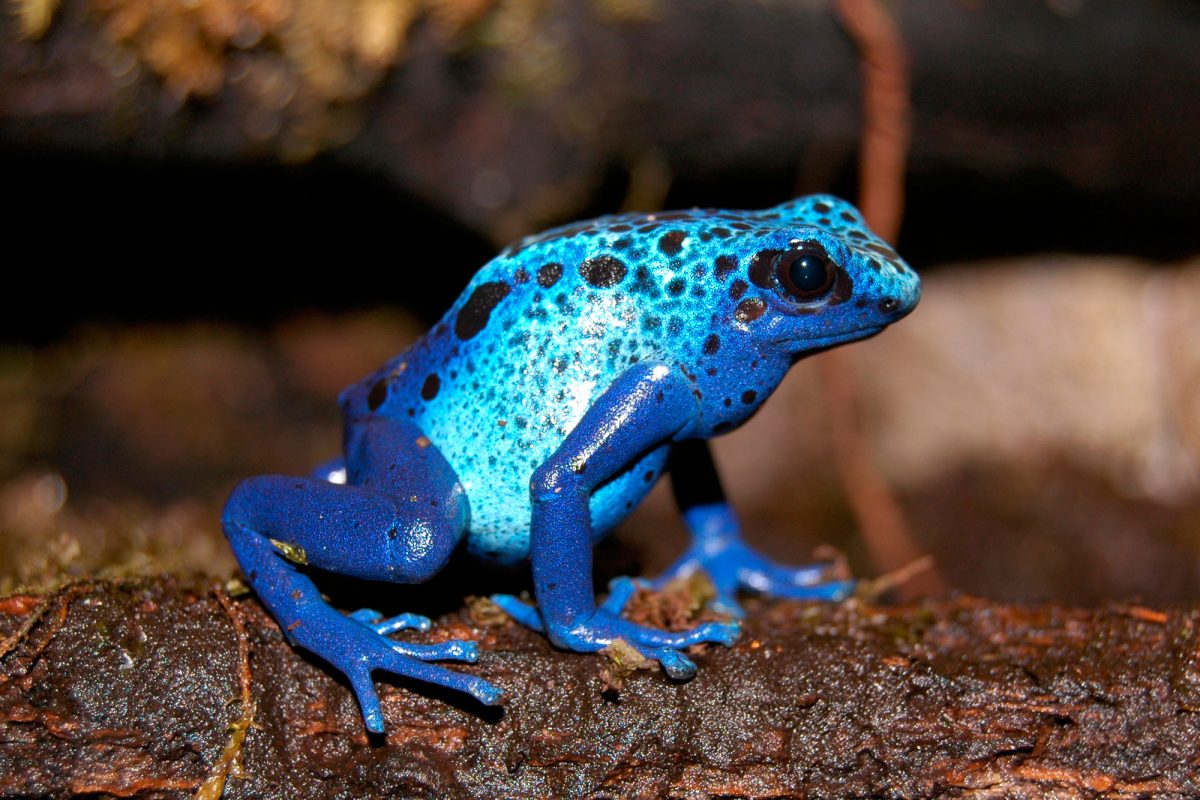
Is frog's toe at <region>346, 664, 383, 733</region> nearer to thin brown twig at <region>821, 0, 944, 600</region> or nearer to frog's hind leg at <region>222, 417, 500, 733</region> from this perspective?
frog's hind leg at <region>222, 417, 500, 733</region>

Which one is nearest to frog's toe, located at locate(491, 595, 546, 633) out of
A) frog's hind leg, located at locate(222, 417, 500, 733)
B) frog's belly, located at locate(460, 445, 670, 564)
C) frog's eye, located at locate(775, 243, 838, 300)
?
frog's belly, located at locate(460, 445, 670, 564)

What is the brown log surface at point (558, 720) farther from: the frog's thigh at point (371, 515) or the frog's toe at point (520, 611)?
the frog's thigh at point (371, 515)

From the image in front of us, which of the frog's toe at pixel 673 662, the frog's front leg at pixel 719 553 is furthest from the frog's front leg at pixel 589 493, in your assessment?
the frog's front leg at pixel 719 553

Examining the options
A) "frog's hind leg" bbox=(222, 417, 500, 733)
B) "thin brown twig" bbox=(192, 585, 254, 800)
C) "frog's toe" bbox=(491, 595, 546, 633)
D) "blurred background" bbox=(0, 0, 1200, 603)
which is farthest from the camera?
"blurred background" bbox=(0, 0, 1200, 603)

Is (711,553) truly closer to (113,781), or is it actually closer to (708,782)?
(708,782)

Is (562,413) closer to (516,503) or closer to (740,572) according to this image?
(516,503)

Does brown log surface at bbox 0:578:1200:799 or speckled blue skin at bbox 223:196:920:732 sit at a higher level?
speckled blue skin at bbox 223:196:920:732

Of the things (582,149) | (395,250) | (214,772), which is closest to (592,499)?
(214,772)
